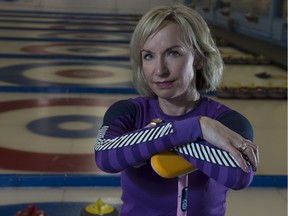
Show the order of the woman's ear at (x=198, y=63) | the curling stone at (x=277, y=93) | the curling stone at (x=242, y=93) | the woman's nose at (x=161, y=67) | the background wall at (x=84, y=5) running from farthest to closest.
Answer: the background wall at (x=84, y=5), the curling stone at (x=277, y=93), the curling stone at (x=242, y=93), the woman's ear at (x=198, y=63), the woman's nose at (x=161, y=67)

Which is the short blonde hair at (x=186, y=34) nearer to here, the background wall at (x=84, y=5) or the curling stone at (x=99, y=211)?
the curling stone at (x=99, y=211)

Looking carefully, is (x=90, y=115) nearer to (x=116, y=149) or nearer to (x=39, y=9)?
(x=116, y=149)

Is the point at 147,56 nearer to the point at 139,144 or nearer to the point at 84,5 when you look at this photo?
the point at 139,144

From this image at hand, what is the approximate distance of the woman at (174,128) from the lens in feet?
4.15

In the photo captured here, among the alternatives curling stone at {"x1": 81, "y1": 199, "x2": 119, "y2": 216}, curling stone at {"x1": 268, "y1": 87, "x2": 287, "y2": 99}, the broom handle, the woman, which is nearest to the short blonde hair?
the woman

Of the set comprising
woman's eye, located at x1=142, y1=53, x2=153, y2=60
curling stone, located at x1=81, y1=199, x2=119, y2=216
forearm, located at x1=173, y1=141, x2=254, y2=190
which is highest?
woman's eye, located at x1=142, y1=53, x2=153, y2=60

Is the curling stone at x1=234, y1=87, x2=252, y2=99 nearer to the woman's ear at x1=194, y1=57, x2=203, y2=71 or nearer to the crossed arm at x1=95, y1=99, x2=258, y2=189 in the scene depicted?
the woman's ear at x1=194, y1=57, x2=203, y2=71

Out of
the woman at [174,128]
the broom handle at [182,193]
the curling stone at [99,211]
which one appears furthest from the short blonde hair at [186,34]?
the curling stone at [99,211]

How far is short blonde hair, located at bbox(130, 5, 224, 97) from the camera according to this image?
1395 millimetres

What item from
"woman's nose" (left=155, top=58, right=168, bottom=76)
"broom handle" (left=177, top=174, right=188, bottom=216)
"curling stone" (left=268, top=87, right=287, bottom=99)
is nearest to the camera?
"broom handle" (left=177, top=174, right=188, bottom=216)

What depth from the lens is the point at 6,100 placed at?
4680mm

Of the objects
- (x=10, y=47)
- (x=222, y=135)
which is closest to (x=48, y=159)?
(x=222, y=135)

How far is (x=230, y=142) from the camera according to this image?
1261 mm

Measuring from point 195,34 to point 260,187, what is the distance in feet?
5.46
